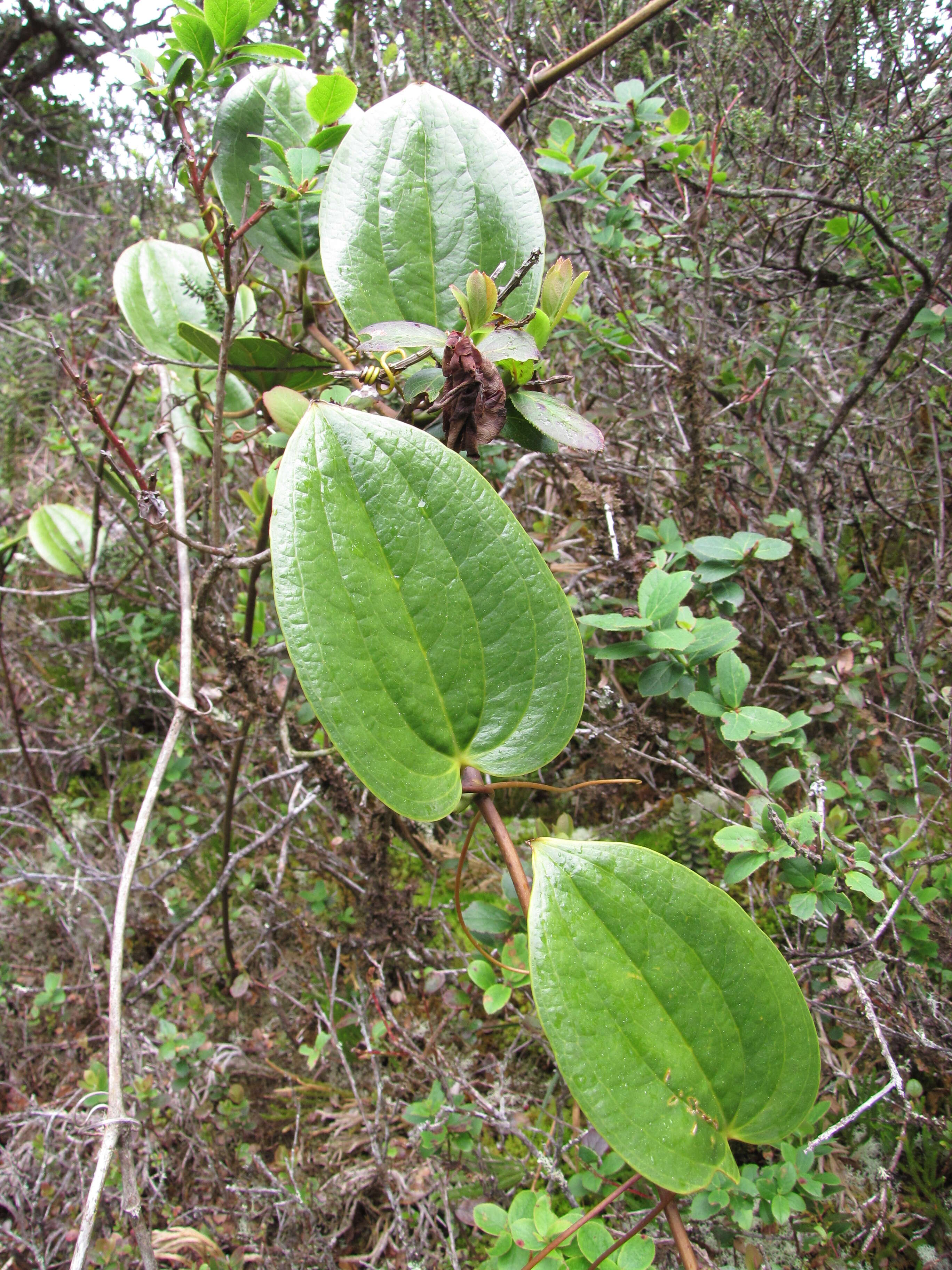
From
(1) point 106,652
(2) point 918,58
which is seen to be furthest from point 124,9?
(2) point 918,58

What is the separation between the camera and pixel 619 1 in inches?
54.3

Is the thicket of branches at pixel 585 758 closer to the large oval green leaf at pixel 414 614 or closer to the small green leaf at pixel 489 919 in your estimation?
the small green leaf at pixel 489 919

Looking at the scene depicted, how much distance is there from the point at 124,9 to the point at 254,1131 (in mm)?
3990

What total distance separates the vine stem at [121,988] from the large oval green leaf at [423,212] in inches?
13.2

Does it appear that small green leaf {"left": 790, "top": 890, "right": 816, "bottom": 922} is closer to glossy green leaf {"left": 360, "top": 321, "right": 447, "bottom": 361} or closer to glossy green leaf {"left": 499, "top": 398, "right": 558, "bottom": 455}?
glossy green leaf {"left": 499, "top": 398, "right": 558, "bottom": 455}

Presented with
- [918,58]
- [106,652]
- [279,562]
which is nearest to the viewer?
[279,562]

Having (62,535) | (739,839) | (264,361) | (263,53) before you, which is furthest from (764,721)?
(62,535)

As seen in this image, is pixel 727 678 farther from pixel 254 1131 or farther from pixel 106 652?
pixel 106 652


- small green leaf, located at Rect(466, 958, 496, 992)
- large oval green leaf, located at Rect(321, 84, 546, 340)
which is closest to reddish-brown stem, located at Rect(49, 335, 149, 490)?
large oval green leaf, located at Rect(321, 84, 546, 340)

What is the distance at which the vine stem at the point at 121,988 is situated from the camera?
1.66 ft

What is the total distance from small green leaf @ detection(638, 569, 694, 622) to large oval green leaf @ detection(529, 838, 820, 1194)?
13.2 inches

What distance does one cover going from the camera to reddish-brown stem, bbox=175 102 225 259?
1.92 ft

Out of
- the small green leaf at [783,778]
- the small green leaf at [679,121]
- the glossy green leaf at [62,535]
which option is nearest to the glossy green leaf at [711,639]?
the small green leaf at [783,778]

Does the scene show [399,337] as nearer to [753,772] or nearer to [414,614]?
[414,614]
